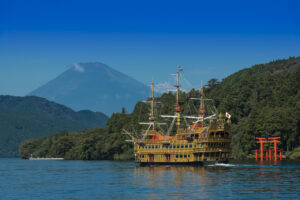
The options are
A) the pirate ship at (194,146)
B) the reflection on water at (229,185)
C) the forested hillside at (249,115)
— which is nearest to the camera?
the reflection on water at (229,185)

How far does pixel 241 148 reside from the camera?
119062 mm

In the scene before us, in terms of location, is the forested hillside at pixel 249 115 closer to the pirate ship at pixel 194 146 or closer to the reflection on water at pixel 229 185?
the pirate ship at pixel 194 146

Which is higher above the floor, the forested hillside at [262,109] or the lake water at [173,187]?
the forested hillside at [262,109]

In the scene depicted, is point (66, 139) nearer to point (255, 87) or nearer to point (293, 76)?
point (255, 87)

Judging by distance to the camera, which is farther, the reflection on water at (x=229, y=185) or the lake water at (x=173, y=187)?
the lake water at (x=173, y=187)

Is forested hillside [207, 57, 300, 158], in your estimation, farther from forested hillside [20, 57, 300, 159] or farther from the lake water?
the lake water

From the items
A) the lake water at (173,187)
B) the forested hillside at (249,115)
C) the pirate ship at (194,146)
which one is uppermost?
the forested hillside at (249,115)

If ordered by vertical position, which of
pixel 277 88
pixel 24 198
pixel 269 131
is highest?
pixel 277 88

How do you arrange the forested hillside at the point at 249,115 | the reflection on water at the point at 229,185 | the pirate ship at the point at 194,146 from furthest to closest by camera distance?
the forested hillside at the point at 249,115, the pirate ship at the point at 194,146, the reflection on water at the point at 229,185

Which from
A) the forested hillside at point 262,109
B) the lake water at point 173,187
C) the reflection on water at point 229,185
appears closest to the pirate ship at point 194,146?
the reflection on water at point 229,185

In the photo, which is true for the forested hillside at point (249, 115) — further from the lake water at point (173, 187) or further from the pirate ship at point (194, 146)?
the lake water at point (173, 187)

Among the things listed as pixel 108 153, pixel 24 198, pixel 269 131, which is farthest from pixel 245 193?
pixel 108 153

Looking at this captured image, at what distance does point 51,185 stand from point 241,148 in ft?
211

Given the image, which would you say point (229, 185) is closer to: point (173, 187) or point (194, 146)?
point (173, 187)
